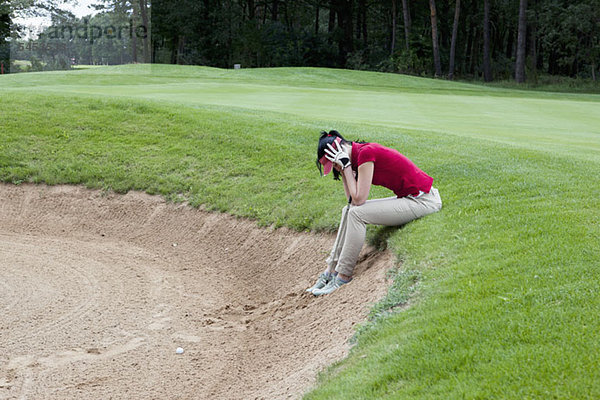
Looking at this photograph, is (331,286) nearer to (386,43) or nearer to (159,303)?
(159,303)

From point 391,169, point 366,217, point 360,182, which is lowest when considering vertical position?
point 366,217

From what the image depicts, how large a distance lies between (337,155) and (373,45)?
185ft

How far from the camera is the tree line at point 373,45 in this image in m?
50.1

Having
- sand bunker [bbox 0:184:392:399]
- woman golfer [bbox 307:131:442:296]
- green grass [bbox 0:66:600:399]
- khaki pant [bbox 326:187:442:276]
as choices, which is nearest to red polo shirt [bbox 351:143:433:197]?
woman golfer [bbox 307:131:442:296]

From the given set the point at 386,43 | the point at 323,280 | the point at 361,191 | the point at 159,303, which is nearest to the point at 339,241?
the point at 323,280

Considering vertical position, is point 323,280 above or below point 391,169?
below

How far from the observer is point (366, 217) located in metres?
7.53

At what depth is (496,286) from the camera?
5.78m

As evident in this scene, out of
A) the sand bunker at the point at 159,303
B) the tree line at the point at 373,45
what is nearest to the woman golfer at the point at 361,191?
the sand bunker at the point at 159,303

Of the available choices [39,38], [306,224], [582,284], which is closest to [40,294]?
[306,224]

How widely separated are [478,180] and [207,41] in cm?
5458

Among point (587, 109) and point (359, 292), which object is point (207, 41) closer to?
point (587, 109)

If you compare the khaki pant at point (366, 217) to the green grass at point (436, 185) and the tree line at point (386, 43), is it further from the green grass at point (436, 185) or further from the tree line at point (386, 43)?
the tree line at point (386, 43)

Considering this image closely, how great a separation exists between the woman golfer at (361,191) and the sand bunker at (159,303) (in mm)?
331
